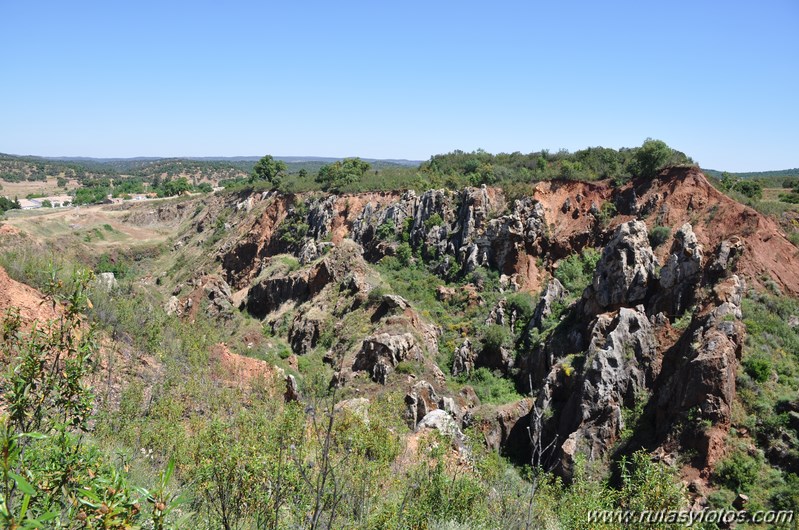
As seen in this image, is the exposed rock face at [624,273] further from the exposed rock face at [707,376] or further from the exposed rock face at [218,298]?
the exposed rock face at [218,298]

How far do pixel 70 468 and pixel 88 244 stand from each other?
230 ft

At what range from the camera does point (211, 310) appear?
42906mm

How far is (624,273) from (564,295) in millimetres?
6426

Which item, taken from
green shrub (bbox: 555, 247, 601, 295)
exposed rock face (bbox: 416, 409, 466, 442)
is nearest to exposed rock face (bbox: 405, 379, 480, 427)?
exposed rock face (bbox: 416, 409, 466, 442)

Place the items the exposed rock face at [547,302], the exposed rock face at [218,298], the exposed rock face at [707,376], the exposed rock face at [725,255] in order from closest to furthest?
1. the exposed rock face at [707,376]
2. the exposed rock face at [725,255]
3. the exposed rock face at [547,302]
4. the exposed rock face at [218,298]

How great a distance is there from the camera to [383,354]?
30.4 m

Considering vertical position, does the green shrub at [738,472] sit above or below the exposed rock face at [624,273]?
below

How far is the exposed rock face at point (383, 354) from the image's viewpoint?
29.9m

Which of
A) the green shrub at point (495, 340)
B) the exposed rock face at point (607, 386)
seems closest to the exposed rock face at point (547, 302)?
the green shrub at point (495, 340)

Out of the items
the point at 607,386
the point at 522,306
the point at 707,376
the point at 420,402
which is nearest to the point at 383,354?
the point at 420,402

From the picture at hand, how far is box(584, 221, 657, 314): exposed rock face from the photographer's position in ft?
92.0

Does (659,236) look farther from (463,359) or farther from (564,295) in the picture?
(463,359)

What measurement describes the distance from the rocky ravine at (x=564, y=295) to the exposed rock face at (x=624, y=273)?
74 mm

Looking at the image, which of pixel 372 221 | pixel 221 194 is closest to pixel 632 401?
pixel 372 221
